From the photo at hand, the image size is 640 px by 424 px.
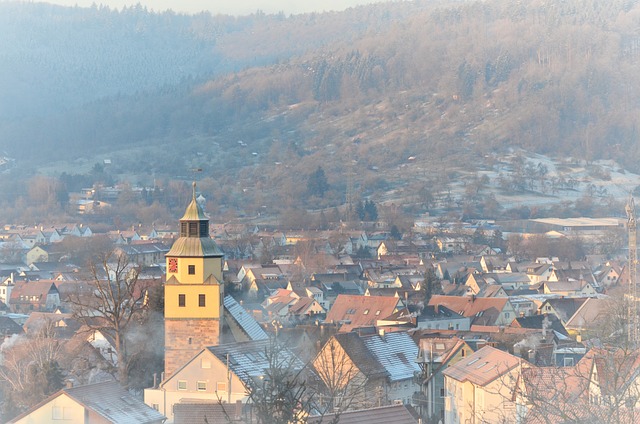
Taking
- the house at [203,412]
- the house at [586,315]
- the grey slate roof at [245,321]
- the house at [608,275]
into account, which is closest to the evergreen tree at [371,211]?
the house at [608,275]

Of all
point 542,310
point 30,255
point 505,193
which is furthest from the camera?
point 505,193

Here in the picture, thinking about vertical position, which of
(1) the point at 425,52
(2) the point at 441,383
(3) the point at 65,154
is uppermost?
(1) the point at 425,52

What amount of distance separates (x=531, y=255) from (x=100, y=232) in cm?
3298

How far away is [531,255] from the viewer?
287ft

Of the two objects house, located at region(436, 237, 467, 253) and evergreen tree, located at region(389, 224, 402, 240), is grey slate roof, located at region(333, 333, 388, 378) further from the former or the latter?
evergreen tree, located at region(389, 224, 402, 240)

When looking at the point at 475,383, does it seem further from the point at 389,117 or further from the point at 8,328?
the point at 389,117

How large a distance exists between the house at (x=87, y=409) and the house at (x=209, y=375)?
10.5ft

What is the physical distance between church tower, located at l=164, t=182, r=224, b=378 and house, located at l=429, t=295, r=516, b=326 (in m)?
17.7

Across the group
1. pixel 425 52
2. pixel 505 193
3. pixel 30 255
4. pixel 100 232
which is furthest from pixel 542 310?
pixel 425 52

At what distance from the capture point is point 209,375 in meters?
25.3

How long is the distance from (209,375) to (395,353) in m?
5.24

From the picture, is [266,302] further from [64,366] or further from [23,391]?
[23,391]

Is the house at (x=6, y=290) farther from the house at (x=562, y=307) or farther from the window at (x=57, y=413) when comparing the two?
the window at (x=57, y=413)

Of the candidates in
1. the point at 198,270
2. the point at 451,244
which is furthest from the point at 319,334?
the point at 451,244
